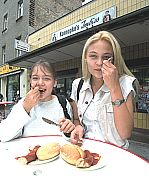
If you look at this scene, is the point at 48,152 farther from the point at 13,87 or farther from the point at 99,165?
the point at 13,87

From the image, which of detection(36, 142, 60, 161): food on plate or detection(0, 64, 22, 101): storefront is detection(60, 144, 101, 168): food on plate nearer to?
detection(36, 142, 60, 161): food on plate

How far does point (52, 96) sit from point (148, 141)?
5.00m

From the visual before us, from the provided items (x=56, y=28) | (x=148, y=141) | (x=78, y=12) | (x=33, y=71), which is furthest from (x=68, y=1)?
(x=33, y=71)

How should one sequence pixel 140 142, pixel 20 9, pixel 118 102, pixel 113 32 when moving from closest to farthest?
pixel 118 102, pixel 113 32, pixel 140 142, pixel 20 9

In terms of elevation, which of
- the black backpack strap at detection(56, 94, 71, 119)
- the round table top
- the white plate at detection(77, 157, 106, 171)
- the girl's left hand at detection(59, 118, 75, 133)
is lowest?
the round table top

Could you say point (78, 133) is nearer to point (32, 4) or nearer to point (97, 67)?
point (97, 67)

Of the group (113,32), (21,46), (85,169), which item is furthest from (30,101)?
(21,46)

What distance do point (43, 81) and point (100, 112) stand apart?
658mm

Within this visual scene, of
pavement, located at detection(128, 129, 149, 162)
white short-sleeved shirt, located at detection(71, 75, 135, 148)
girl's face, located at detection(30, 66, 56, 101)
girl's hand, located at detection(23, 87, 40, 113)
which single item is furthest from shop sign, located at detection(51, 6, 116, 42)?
girl's hand, located at detection(23, 87, 40, 113)

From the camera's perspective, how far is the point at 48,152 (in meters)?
1.27

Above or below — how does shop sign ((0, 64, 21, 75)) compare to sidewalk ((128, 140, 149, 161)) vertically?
above

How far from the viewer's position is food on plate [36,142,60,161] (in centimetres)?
123

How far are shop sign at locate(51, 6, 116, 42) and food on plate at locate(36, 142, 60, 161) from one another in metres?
7.70

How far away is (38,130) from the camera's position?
73.9 inches
